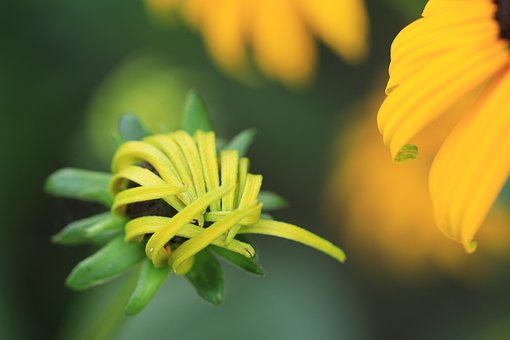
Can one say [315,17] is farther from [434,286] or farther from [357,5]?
[434,286]

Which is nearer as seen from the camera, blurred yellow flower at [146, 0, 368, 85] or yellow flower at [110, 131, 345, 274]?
yellow flower at [110, 131, 345, 274]

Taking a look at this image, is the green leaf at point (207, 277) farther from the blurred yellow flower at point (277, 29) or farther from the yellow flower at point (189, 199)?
the blurred yellow flower at point (277, 29)

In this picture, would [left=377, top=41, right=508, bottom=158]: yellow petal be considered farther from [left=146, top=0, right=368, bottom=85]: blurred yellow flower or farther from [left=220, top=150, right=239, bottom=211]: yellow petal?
[left=146, top=0, right=368, bottom=85]: blurred yellow flower

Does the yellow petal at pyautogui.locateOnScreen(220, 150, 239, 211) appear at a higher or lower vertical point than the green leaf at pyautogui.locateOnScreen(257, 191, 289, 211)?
lower

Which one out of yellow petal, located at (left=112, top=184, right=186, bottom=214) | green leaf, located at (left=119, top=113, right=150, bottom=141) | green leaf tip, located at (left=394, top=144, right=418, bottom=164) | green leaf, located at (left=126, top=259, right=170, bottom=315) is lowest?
green leaf, located at (left=126, top=259, right=170, bottom=315)

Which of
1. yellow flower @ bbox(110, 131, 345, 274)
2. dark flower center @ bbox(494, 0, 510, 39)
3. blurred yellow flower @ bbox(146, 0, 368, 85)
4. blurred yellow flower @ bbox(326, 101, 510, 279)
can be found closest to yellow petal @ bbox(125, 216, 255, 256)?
yellow flower @ bbox(110, 131, 345, 274)

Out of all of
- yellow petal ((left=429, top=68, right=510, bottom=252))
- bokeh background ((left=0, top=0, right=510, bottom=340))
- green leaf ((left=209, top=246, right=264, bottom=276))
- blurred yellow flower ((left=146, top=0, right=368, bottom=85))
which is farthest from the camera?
bokeh background ((left=0, top=0, right=510, bottom=340))

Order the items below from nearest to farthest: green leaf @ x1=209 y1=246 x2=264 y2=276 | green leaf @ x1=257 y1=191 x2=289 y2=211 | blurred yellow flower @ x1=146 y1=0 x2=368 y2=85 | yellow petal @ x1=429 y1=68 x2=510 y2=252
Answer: yellow petal @ x1=429 y1=68 x2=510 y2=252 < green leaf @ x1=209 y1=246 x2=264 y2=276 < green leaf @ x1=257 y1=191 x2=289 y2=211 < blurred yellow flower @ x1=146 y1=0 x2=368 y2=85

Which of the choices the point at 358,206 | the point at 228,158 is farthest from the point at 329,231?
the point at 228,158

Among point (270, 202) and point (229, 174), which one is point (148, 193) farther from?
point (270, 202)
